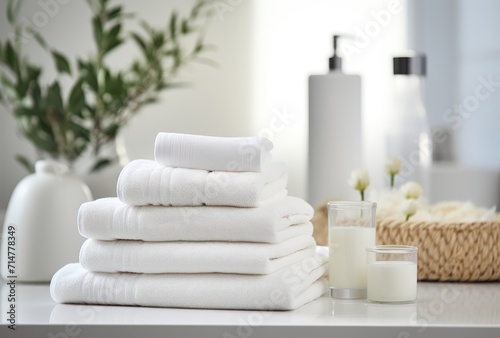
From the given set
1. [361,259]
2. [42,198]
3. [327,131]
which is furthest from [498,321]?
[42,198]

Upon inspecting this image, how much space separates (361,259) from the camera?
97cm

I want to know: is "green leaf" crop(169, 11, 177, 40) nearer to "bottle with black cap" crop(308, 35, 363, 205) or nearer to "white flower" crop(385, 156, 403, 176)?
"bottle with black cap" crop(308, 35, 363, 205)

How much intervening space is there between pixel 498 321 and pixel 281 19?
114 centimetres

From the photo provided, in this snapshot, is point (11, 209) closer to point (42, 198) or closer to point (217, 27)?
point (42, 198)

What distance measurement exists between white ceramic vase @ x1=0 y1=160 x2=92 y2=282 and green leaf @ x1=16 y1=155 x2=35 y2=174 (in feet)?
2.11

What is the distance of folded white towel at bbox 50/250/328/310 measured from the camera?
2.89 ft

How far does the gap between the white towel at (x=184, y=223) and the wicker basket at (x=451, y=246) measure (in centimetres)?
25

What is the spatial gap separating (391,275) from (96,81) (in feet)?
3.13

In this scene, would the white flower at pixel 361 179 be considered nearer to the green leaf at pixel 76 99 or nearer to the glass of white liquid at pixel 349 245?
the glass of white liquid at pixel 349 245

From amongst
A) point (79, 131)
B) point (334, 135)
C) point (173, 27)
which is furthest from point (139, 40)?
point (334, 135)

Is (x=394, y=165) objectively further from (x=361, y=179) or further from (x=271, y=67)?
(x=271, y=67)

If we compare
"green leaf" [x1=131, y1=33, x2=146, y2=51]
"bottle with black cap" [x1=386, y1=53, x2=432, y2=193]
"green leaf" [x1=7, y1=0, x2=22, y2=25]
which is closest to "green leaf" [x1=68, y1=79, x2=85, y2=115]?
"green leaf" [x1=131, y1=33, x2=146, y2=51]

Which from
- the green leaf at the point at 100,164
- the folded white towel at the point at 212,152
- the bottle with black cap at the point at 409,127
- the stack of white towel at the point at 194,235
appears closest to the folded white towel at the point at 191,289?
the stack of white towel at the point at 194,235

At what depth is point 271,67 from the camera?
1.84 m
